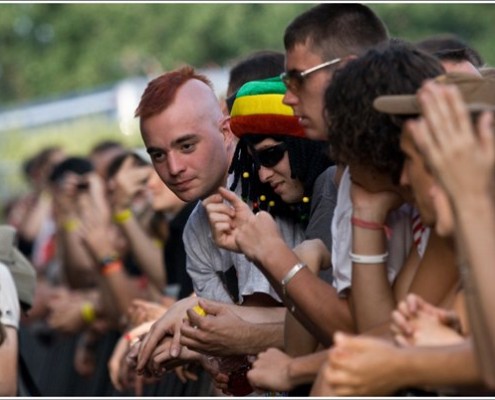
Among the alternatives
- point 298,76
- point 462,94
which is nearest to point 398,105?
point 462,94

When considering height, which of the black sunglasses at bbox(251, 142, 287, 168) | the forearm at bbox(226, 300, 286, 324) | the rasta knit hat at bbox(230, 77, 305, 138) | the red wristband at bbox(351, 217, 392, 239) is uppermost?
the rasta knit hat at bbox(230, 77, 305, 138)

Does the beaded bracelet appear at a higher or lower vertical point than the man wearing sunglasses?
lower

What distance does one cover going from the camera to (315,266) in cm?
575

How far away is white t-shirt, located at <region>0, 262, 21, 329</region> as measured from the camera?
782 centimetres

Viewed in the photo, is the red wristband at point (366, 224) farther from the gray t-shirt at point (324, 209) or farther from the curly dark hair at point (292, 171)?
the curly dark hair at point (292, 171)

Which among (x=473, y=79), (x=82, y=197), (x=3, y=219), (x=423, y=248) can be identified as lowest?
(x=3, y=219)

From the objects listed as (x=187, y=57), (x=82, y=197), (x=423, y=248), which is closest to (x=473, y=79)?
(x=423, y=248)

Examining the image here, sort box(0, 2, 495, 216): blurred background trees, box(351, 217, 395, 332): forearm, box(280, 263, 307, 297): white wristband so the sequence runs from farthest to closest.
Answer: box(0, 2, 495, 216): blurred background trees → box(280, 263, 307, 297): white wristband → box(351, 217, 395, 332): forearm

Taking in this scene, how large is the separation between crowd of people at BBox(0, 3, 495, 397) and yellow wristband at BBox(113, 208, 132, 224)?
9.13 ft

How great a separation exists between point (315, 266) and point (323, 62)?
0.78 m

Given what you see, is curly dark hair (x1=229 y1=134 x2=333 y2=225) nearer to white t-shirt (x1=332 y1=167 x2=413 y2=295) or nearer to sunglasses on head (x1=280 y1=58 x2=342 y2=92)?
sunglasses on head (x1=280 y1=58 x2=342 y2=92)

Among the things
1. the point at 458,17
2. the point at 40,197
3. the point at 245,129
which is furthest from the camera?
the point at 458,17

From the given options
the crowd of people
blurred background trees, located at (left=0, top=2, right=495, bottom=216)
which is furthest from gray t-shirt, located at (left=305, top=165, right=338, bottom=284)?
blurred background trees, located at (left=0, top=2, right=495, bottom=216)

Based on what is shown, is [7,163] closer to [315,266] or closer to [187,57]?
[187,57]
